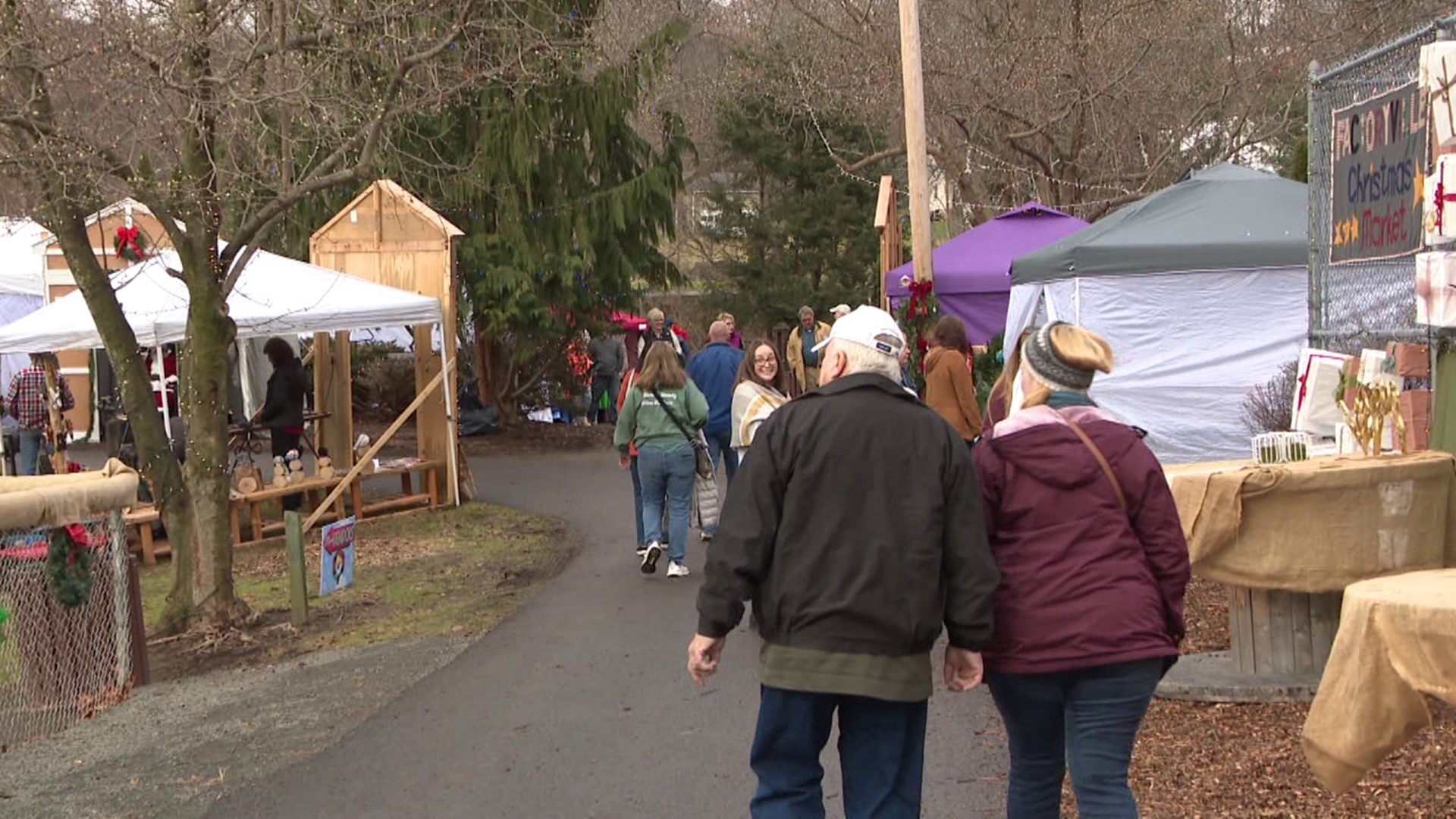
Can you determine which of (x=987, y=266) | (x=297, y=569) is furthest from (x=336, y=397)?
(x=987, y=266)

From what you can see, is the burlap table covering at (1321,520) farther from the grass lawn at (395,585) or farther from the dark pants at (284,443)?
the dark pants at (284,443)

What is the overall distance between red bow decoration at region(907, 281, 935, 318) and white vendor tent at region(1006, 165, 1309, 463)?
103 inches

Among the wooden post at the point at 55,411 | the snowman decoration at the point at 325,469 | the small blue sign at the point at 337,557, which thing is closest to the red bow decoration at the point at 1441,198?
the small blue sign at the point at 337,557

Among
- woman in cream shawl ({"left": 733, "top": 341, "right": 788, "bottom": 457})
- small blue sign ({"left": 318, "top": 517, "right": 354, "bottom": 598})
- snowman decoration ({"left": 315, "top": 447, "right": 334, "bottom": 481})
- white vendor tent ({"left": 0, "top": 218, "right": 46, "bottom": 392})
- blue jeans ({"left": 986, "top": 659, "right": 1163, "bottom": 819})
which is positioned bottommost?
small blue sign ({"left": 318, "top": 517, "right": 354, "bottom": 598})

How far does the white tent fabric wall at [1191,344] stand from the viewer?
14.8m

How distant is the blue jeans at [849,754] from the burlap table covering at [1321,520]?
2.53 m

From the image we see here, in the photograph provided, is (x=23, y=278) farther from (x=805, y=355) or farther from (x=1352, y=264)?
(x=1352, y=264)

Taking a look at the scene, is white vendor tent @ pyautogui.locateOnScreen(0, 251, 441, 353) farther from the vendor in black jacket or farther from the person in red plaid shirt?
the person in red plaid shirt

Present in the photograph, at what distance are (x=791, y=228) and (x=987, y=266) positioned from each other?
510 inches

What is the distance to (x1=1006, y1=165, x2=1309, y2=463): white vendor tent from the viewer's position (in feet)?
48.1

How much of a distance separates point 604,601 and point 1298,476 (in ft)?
18.7

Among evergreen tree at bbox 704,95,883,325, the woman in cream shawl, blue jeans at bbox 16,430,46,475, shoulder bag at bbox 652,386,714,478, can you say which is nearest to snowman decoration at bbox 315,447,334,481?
blue jeans at bbox 16,430,46,475

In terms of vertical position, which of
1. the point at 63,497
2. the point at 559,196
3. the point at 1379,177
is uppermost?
the point at 559,196

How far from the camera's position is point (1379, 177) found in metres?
7.58
